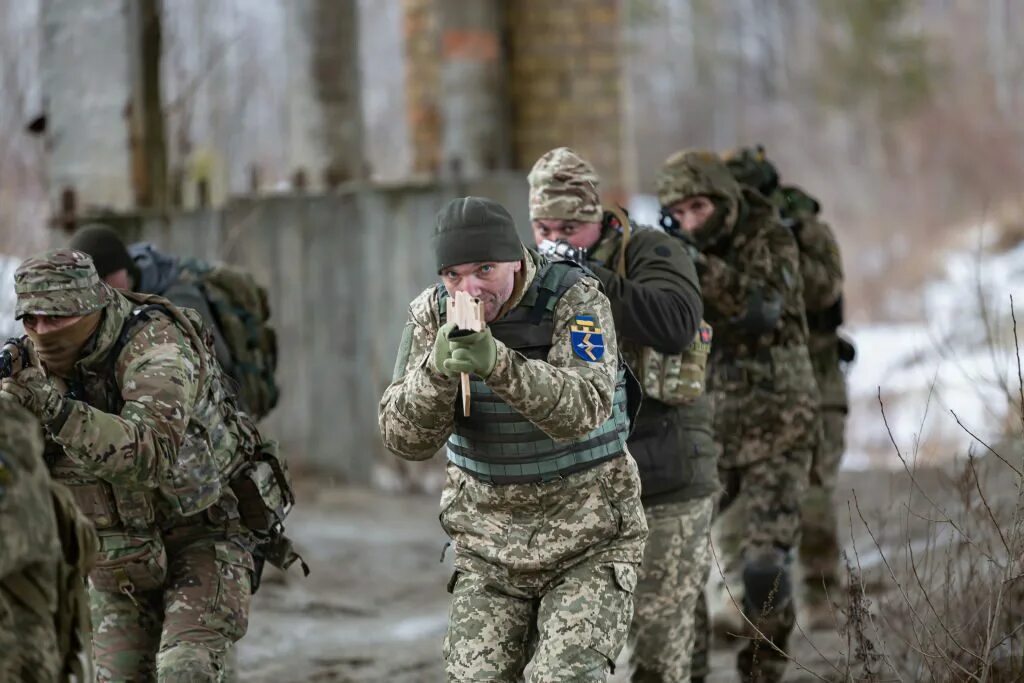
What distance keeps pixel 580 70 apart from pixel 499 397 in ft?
29.5

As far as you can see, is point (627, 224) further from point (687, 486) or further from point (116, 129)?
point (116, 129)

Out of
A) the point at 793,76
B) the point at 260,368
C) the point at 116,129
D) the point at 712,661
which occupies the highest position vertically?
the point at 793,76

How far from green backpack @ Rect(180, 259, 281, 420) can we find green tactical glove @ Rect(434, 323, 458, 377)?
85.7 inches

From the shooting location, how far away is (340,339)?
11859 mm

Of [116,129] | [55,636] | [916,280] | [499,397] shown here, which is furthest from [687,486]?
[916,280]

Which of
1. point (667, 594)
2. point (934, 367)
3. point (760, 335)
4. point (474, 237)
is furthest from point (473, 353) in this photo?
point (934, 367)

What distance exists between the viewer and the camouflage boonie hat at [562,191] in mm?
5039

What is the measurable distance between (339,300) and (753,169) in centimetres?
550

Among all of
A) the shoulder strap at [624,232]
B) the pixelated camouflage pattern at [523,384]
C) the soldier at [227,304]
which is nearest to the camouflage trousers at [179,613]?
the pixelated camouflage pattern at [523,384]

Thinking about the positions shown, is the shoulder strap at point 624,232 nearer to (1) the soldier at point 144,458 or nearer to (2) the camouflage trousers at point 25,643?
(1) the soldier at point 144,458

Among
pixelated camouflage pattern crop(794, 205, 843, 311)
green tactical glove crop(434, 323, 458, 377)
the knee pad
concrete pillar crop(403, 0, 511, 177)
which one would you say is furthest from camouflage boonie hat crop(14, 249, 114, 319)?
concrete pillar crop(403, 0, 511, 177)

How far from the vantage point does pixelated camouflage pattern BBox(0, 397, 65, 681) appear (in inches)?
122

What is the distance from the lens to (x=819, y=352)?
7.34m

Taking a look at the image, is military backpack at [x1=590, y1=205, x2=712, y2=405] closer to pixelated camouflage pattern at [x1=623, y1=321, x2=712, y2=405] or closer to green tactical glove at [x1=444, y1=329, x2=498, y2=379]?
pixelated camouflage pattern at [x1=623, y1=321, x2=712, y2=405]
